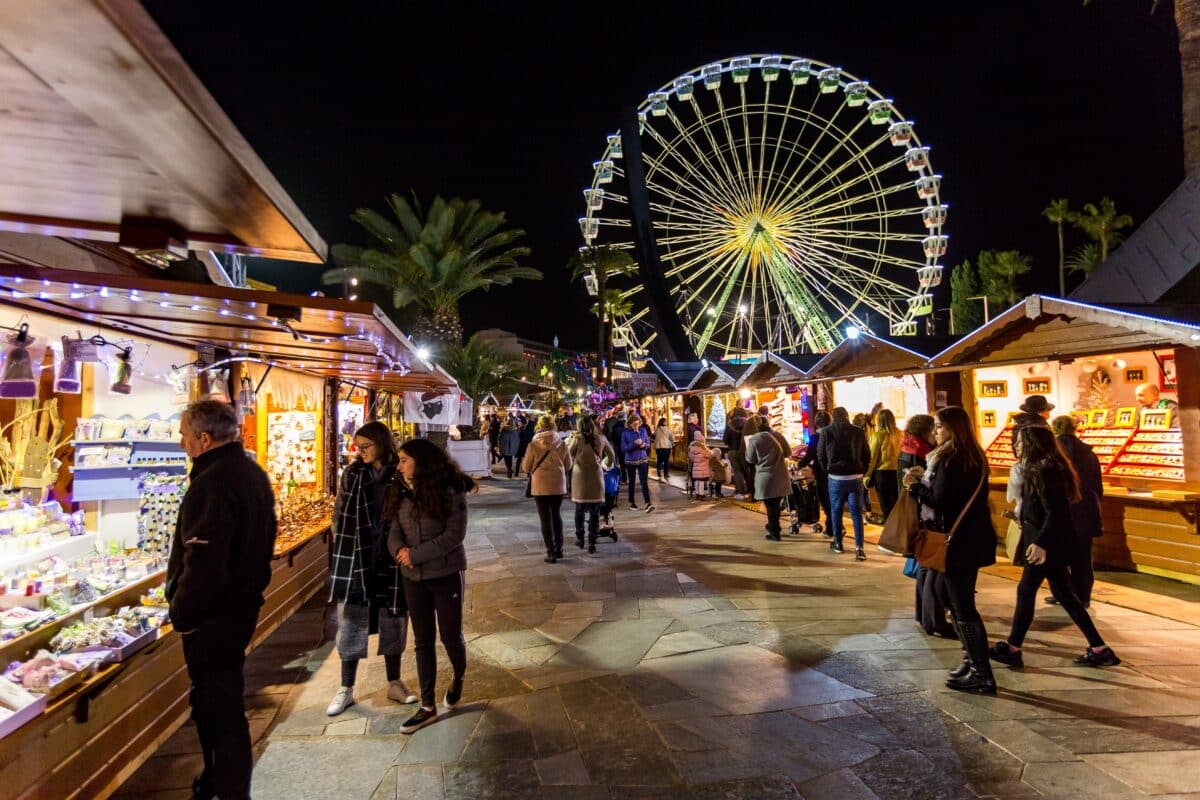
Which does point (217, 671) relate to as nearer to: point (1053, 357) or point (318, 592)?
point (318, 592)

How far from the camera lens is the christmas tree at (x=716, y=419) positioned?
1805cm

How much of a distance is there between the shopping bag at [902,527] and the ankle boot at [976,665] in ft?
1.84

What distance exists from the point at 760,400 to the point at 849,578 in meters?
9.26

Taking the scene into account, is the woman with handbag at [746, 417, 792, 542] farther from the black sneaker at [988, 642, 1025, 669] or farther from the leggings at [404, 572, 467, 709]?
the leggings at [404, 572, 467, 709]

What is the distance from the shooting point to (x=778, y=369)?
539 inches

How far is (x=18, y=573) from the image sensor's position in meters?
3.65

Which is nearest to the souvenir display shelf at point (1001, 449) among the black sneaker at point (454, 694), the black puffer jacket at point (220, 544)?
the black sneaker at point (454, 694)

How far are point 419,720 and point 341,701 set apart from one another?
0.60 metres

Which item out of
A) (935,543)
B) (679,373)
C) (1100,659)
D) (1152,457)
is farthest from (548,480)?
(679,373)

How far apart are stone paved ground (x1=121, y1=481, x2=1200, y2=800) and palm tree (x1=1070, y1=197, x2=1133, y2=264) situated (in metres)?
48.9

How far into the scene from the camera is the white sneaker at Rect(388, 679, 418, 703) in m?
4.14

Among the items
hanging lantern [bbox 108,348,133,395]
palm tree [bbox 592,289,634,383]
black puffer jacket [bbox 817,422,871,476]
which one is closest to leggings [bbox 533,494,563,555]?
black puffer jacket [bbox 817,422,871,476]

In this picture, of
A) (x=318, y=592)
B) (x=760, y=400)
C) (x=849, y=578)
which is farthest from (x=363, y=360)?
(x=760, y=400)

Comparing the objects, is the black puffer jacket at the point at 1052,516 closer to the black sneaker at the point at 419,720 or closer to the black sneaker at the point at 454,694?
the black sneaker at the point at 454,694
